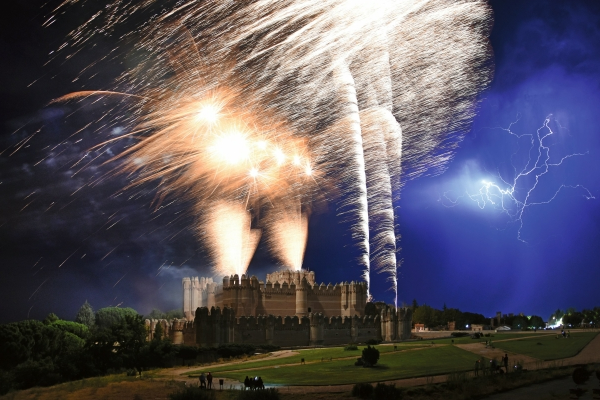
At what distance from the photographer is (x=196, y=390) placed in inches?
1186

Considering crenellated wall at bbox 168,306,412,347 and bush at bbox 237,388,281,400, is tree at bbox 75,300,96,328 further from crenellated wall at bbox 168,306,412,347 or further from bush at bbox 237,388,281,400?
bush at bbox 237,388,281,400

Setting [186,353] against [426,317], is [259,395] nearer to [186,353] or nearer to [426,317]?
[186,353]

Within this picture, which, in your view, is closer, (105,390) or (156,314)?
(105,390)

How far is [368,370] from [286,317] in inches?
1033

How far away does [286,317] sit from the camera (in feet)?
224

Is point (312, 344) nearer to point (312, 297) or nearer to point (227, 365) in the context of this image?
point (312, 297)

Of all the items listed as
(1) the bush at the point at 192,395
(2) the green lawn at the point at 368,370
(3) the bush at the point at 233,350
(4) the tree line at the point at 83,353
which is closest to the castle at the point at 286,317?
(3) the bush at the point at 233,350

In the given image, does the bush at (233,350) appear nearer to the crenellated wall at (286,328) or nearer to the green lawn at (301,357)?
the crenellated wall at (286,328)

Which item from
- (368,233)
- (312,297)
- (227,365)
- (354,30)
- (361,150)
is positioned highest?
(354,30)

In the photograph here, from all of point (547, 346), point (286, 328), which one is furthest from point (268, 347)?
point (547, 346)

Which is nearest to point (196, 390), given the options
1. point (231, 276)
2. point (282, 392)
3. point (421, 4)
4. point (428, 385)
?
point (282, 392)

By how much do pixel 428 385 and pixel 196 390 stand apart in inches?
492

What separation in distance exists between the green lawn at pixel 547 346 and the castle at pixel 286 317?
18.3 meters

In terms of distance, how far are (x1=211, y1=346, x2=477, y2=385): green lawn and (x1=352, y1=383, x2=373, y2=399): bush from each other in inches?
180
